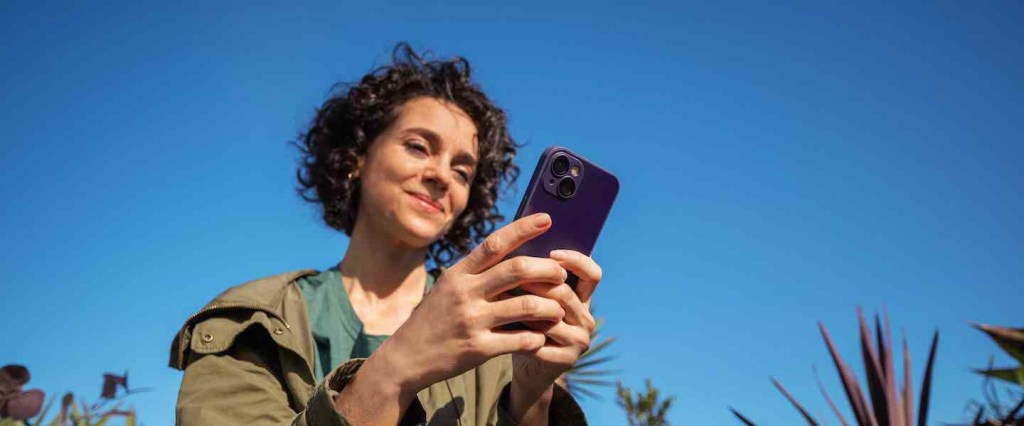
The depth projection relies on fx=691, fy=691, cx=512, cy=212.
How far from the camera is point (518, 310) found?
4.92 feet

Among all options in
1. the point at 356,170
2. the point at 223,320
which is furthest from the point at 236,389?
→ the point at 356,170

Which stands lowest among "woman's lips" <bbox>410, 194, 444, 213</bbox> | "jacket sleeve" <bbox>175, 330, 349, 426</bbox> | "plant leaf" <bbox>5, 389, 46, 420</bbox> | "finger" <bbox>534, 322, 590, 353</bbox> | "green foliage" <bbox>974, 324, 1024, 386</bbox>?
"plant leaf" <bbox>5, 389, 46, 420</bbox>

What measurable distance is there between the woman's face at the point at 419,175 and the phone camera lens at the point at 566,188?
1036 millimetres

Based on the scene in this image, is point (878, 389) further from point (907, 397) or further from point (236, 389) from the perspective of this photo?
point (236, 389)

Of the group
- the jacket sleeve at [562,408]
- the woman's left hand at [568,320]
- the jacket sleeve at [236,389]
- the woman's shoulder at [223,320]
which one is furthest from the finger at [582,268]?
the woman's shoulder at [223,320]

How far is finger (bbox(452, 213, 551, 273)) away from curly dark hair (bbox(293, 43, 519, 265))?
1.76m

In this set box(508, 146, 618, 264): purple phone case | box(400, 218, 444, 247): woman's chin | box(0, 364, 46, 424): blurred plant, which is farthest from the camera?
box(0, 364, 46, 424): blurred plant

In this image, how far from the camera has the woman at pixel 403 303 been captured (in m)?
1.51

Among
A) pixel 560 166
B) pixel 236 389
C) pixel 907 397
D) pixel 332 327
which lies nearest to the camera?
pixel 560 166

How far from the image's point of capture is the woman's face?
8.88 feet

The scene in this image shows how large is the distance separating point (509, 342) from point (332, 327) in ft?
4.13

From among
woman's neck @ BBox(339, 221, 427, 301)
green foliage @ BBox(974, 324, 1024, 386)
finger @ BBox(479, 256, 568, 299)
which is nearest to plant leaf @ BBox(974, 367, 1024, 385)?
green foliage @ BBox(974, 324, 1024, 386)

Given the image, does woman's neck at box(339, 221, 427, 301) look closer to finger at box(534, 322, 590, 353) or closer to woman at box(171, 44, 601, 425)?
woman at box(171, 44, 601, 425)

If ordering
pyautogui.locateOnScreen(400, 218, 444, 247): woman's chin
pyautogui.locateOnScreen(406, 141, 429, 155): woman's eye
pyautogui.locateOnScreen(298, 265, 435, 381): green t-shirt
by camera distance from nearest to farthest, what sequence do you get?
pyautogui.locateOnScreen(298, 265, 435, 381): green t-shirt
pyautogui.locateOnScreen(400, 218, 444, 247): woman's chin
pyautogui.locateOnScreen(406, 141, 429, 155): woman's eye
